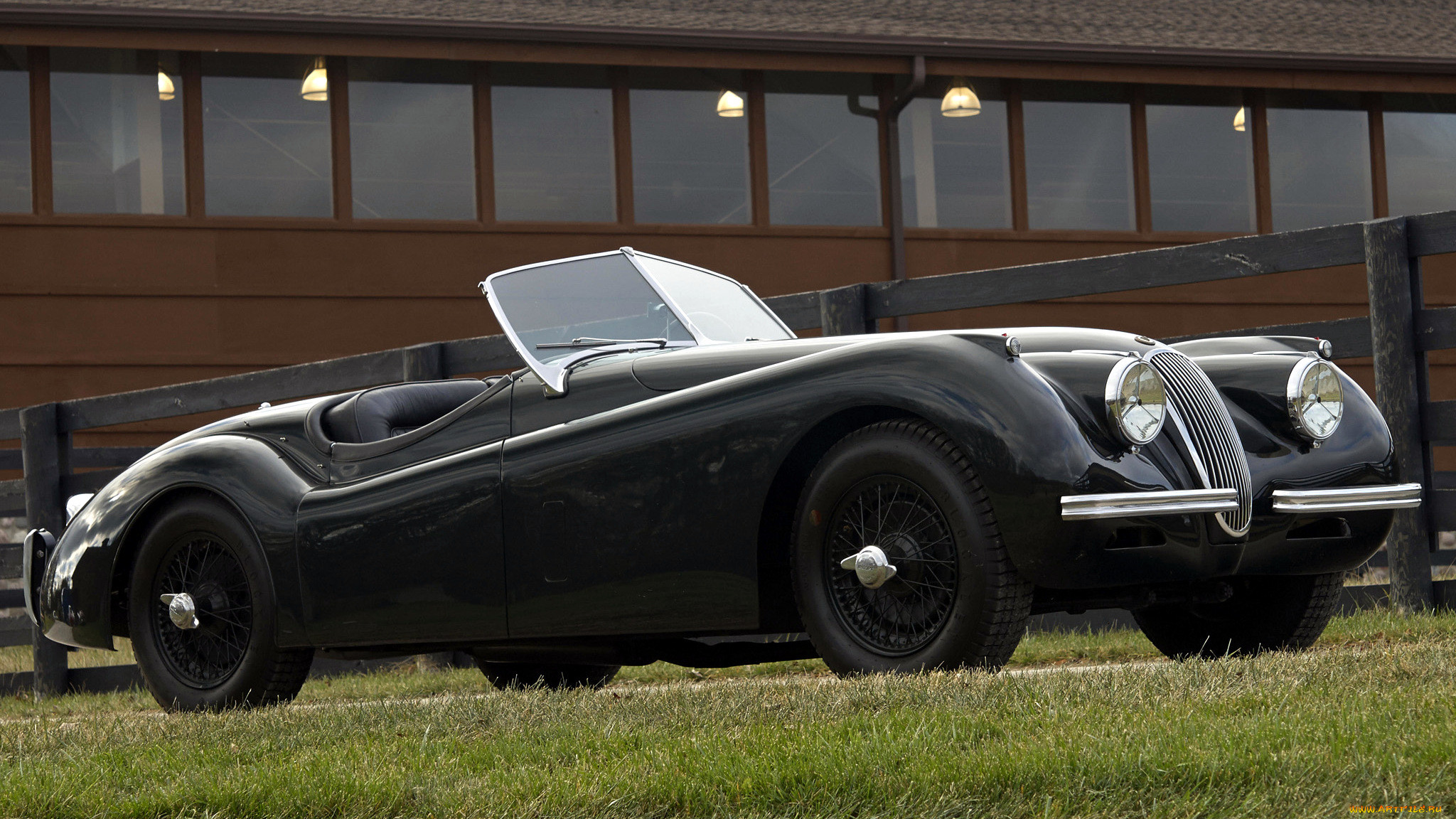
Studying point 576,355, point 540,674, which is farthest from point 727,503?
point 540,674

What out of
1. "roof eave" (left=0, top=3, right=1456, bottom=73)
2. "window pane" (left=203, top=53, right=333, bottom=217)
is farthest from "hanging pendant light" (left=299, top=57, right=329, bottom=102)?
"roof eave" (left=0, top=3, right=1456, bottom=73)

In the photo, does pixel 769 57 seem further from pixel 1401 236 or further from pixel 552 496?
pixel 552 496

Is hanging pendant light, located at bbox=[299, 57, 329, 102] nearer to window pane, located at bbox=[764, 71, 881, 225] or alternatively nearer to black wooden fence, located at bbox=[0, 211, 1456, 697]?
window pane, located at bbox=[764, 71, 881, 225]

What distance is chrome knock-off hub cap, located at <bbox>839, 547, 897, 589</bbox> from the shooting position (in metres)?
3.97

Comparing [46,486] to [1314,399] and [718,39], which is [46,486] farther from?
[718,39]

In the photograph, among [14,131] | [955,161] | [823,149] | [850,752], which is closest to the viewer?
[850,752]

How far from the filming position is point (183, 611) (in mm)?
5398

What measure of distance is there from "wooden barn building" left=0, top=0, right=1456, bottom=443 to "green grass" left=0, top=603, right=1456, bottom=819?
32.5ft

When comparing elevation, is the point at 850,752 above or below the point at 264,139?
below

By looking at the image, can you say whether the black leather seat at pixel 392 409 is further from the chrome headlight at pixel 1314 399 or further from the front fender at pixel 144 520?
the chrome headlight at pixel 1314 399

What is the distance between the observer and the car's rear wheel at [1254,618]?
15.6 ft

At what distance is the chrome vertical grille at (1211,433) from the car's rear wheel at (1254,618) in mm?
629

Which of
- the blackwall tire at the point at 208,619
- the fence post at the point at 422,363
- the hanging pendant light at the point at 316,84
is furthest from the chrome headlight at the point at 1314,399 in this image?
the hanging pendant light at the point at 316,84

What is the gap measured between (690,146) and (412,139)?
2642 mm
